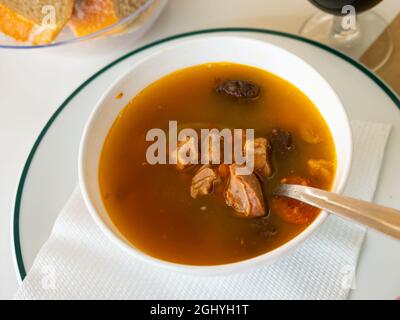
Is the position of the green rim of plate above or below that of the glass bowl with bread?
below

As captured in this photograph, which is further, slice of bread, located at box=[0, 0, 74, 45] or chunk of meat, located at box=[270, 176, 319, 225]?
slice of bread, located at box=[0, 0, 74, 45]

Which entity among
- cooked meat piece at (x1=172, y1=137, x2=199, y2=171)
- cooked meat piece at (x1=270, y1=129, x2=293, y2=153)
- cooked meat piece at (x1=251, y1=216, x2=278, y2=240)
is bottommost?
cooked meat piece at (x1=251, y1=216, x2=278, y2=240)

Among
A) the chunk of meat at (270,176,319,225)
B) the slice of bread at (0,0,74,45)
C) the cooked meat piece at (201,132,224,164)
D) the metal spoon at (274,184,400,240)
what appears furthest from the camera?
the slice of bread at (0,0,74,45)

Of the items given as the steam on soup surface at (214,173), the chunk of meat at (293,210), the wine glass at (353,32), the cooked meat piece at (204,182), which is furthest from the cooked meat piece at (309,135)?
the wine glass at (353,32)

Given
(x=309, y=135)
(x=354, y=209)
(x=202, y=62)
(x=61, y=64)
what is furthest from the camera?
(x=61, y=64)

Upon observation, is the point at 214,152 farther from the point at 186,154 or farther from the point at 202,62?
the point at 202,62

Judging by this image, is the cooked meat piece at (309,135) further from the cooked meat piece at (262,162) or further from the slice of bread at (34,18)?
the slice of bread at (34,18)

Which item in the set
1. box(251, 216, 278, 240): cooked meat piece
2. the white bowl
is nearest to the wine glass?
the white bowl

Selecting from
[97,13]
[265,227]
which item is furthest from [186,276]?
[97,13]

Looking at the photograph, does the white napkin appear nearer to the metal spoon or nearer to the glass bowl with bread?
the metal spoon
